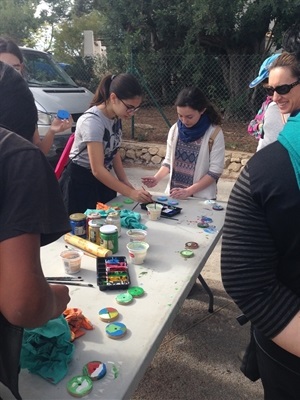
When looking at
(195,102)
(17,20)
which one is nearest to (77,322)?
(195,102)

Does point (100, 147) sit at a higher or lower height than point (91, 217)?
higher

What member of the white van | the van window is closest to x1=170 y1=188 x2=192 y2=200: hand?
the white van

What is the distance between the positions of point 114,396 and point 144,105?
30.3 ft

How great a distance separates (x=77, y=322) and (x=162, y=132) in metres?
6.73

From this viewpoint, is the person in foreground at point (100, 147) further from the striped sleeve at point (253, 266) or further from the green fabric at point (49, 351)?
the striped sleeve at point (253, 266)

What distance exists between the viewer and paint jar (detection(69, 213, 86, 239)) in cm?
201

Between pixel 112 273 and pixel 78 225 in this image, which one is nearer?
pixel 112 273

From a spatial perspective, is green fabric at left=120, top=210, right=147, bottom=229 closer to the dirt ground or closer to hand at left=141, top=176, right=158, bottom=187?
hand at left=141, top=176, right=158, bottom=187

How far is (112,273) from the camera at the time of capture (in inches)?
65.8

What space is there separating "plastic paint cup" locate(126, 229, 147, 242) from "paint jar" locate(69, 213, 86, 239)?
0.24 metres

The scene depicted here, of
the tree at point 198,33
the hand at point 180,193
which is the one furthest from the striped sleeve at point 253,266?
the tree at point 198,33

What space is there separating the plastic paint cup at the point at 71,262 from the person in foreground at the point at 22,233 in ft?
2.41

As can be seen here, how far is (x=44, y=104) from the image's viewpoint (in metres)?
5.71

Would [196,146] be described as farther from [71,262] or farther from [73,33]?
[73,33]
